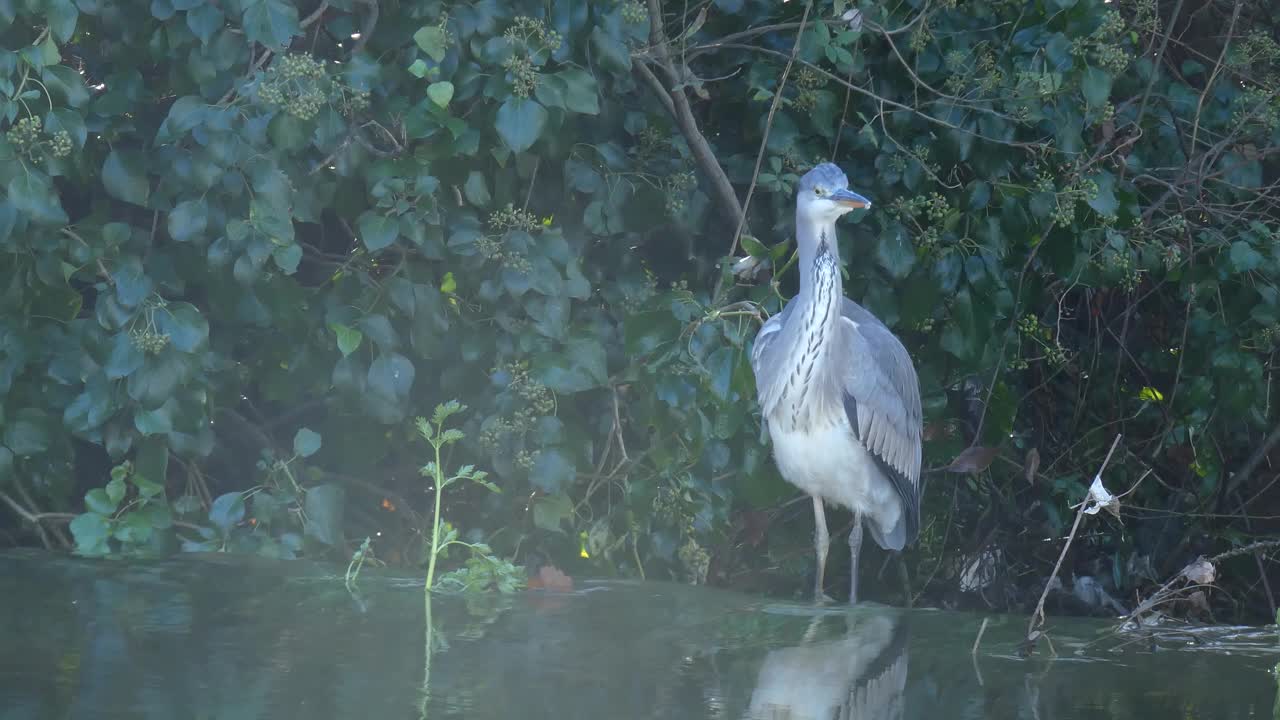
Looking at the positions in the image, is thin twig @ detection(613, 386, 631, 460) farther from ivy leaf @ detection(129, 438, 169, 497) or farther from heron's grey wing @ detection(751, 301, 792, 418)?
ivy leaf @ detection(129, 438, 169, 497)

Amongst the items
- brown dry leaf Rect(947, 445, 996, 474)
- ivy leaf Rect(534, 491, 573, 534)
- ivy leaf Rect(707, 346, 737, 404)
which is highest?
Answer: ivy leaf Rect(707, 346, 737, 404)

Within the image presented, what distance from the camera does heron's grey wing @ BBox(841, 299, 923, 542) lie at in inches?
195

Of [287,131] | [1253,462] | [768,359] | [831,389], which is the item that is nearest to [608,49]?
[287,131]

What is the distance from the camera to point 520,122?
400 centimetres

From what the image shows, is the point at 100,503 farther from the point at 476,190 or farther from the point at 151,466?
the point at 476,190

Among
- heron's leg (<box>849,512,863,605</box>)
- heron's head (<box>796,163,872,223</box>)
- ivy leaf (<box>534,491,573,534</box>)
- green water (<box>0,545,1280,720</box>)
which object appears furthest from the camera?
heron's leg (<box>849,512,863,605</box>)

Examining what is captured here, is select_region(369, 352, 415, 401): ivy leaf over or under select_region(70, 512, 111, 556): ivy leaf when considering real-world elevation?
over

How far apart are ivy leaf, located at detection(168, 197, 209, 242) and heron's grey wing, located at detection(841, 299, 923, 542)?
2.21 meters

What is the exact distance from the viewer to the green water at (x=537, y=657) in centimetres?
270

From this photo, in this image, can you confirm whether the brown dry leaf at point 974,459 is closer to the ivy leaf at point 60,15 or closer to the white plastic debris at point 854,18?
the white plastic debris at point 854,18

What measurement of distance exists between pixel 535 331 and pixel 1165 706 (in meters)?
2.42

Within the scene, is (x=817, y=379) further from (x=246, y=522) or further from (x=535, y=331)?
(x=246, y=522)

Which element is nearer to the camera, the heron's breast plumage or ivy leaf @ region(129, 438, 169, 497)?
ivy leaf @ region(129, 438, 169, 497)

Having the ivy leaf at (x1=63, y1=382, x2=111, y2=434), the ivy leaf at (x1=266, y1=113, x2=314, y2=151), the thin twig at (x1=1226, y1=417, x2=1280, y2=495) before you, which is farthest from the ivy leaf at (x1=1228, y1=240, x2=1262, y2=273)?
the ivy leaf at (x1=63, y1=382, x2=111, y2=434)
